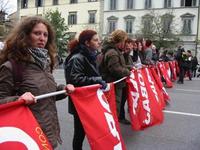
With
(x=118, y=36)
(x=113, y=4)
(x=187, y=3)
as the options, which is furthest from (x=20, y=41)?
(x=113, y=4)

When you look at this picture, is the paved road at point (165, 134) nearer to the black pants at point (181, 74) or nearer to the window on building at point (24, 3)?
the black pants at point (181, 74)

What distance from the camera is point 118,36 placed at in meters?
6.35

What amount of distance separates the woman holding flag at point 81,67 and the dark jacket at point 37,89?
1.24m

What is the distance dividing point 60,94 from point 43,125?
41cm

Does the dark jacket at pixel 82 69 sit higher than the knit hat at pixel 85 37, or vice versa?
the knit hat at pixel 85 37

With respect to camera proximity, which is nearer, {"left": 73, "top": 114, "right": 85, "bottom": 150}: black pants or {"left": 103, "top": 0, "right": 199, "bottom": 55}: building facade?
{"left": 73, "top": 114, "right": 85, "bottom": 150}: black pants

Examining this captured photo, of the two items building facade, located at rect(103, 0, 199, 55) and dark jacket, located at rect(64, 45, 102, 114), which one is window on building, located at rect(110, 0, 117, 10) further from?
dark jacket, located at rect(64, 45, 102, 114)

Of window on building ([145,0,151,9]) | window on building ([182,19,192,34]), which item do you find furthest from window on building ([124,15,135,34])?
window on building ([182,19,192,34])

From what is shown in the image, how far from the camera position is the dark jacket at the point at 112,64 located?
6.22 m

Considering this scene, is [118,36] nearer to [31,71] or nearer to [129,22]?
[31,71]

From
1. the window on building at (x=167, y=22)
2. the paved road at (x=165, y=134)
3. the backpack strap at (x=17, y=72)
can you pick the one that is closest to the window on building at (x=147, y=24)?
the window on building at (x=167, y=22)

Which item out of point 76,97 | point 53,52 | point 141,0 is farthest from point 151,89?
point 141,0

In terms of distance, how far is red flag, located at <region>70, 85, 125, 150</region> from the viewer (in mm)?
3873

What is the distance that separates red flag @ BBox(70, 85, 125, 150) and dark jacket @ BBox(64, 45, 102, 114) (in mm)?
276
